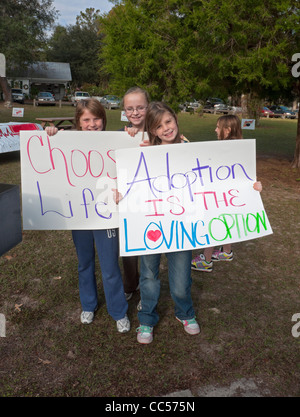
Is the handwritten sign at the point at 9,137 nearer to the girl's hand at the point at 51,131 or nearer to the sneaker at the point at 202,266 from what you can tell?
the sneaker at the point at 202,266

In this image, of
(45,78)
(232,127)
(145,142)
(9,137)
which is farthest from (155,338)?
(45,78)

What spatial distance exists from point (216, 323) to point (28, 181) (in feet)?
6.25

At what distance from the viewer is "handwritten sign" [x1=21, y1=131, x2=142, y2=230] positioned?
239 centimetres

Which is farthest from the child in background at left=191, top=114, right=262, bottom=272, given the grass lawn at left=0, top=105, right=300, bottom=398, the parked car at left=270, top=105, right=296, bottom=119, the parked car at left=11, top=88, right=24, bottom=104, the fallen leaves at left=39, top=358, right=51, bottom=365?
the parked car at left=270, top=105, right=296, bottom=119

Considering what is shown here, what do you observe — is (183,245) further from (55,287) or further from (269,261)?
(269,261)

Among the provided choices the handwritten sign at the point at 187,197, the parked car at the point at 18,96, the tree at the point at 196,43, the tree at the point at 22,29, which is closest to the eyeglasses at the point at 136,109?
the handwritten sign at the point at 187,197

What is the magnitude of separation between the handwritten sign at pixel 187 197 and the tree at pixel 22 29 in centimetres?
3148

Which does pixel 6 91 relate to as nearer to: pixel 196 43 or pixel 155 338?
pixel 196 43

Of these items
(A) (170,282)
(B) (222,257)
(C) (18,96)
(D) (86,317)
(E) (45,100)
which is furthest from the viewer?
(E) (45,100)

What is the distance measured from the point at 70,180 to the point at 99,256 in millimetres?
606

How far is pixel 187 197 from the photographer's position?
7.55 ft

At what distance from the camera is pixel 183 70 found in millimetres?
7289

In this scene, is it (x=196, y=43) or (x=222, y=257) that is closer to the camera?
(x=222, y=257)

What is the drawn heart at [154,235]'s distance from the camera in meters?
2.23
